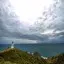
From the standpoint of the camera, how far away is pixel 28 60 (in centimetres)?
6531

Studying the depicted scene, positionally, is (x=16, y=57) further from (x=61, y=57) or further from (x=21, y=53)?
(x=61, y=57)

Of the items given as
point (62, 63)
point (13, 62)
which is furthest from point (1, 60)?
point (62, 63)

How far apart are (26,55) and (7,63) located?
13202 mm

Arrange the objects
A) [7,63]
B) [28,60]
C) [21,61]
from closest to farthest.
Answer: [7,63] < [21,61] < [28,60]

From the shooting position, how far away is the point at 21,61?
61.4m

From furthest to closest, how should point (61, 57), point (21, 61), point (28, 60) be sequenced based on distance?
point (61, 57) → point (28, 60) → point (21, 61)

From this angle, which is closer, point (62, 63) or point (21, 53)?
point (21, 53)

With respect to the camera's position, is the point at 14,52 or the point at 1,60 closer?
the point at 1,60

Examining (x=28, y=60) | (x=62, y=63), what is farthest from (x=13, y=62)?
(x=62, y=63)

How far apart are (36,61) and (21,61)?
7120 mm

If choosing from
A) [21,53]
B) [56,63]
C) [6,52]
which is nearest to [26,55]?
[21,53]

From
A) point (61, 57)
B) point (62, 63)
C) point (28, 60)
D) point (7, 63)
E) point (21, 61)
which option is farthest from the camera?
point (61, 57)

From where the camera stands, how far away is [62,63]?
77.2 m

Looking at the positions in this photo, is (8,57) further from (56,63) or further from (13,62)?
(56,63)
